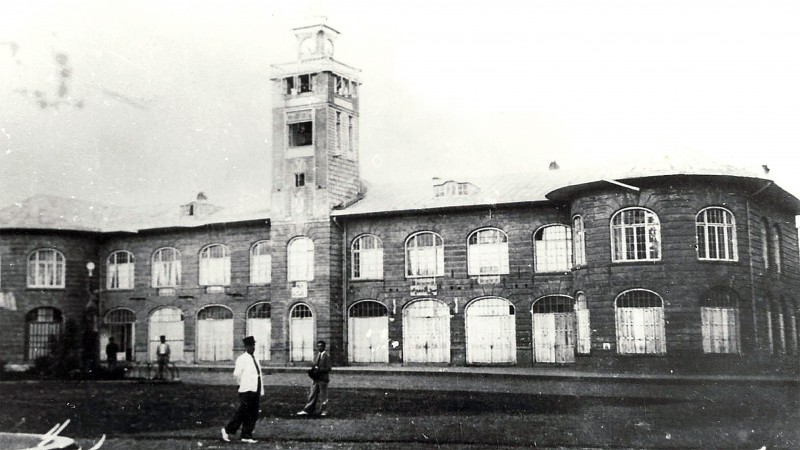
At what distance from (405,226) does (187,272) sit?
10.8m

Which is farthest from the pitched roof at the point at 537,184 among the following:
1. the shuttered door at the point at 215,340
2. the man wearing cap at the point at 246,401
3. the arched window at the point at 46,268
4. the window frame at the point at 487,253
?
the man wearing cap at the point at 246,401

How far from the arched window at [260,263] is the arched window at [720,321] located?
58.2ft

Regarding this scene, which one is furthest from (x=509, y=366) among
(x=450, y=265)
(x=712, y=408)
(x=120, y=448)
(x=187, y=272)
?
(x=120, y=448)

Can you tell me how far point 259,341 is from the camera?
35.2 metres

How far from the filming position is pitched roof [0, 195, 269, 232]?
36562 mm

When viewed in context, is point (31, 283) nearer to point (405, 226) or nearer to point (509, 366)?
point (405, 226)

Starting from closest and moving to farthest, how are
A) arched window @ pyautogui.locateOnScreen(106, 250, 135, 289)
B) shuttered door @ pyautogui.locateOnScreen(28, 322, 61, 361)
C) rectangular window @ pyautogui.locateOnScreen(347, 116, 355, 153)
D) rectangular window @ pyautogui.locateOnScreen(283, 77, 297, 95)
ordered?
rectangular window @ pyautogui.locateOnScreen(283, 77, 297, 95) → rectangular window @ pyautogui.locateOnScreen(347, 116, 355, 153) → shuttered door @ pyautogui.locateOnScreen(28, 322, 61, 361) → arched window @ pyautogui.locateOnScreen(106, 250, 135, 289)

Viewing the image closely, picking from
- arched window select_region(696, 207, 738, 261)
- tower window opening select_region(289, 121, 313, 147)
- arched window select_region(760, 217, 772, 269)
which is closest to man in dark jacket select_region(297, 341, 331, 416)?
arched window select_region(696, 207, 738, 261)

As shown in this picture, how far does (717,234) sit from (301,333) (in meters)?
16.2

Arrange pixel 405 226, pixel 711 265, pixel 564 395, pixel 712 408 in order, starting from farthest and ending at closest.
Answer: pixel 405 226 → pixel 711 265 → pixel 564 395 → pixel 712 408

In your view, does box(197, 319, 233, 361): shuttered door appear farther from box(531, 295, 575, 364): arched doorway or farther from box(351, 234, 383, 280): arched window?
box(531, 295, 575, 364): arched doorway

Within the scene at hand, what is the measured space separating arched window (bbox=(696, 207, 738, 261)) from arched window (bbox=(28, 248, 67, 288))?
27.1 metres

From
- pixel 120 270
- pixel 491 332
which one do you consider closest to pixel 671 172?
pixel 491 332

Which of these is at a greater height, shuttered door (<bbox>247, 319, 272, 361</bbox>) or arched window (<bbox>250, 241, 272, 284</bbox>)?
arched window (<bbox>250, 241, 272, 284</bbox>)
